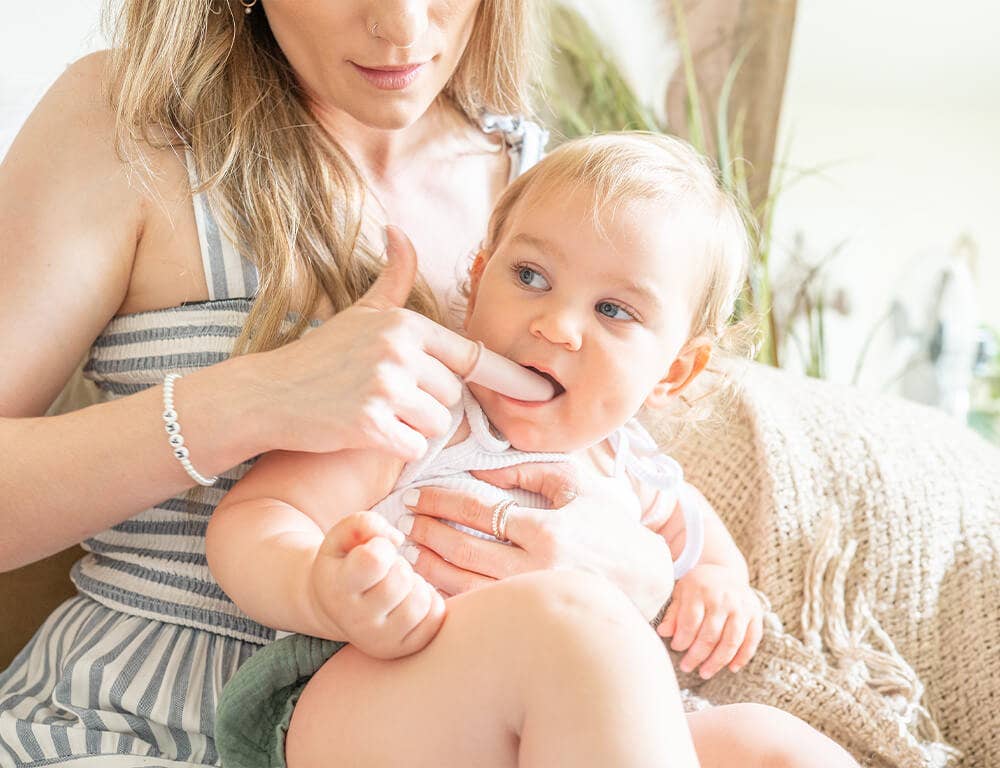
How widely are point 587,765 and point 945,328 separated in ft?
6.01

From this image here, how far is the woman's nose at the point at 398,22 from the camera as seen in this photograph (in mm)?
946

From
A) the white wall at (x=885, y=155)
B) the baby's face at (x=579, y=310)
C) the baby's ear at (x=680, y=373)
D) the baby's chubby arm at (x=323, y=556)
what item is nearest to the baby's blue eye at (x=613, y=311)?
the baby's face at (x=579, y=310)

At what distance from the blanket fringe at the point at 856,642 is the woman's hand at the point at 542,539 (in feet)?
0.65

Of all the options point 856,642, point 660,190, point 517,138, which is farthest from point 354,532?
point 517,138

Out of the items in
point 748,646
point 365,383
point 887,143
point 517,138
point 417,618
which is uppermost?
point 517,138

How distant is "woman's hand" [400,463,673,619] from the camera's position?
0.89m

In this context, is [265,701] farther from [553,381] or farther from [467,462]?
[553,381]

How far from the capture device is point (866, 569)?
112 cm

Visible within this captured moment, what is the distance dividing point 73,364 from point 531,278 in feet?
1.48

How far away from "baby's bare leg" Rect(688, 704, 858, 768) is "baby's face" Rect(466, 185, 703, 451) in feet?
0.93

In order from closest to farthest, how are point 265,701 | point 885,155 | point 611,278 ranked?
point 265,701, point 611,278, point 885,155

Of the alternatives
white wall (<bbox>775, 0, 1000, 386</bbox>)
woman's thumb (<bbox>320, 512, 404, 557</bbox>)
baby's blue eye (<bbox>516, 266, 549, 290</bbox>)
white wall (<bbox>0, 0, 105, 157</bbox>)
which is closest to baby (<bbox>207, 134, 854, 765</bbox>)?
baby's blue eye (<bbox>516, 266, 549, 290</bbox>)

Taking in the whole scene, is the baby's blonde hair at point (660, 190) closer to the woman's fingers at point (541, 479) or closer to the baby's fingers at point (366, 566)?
the woman's fingers at point (541, 479)

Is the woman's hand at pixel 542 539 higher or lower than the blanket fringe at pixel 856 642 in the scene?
higher
